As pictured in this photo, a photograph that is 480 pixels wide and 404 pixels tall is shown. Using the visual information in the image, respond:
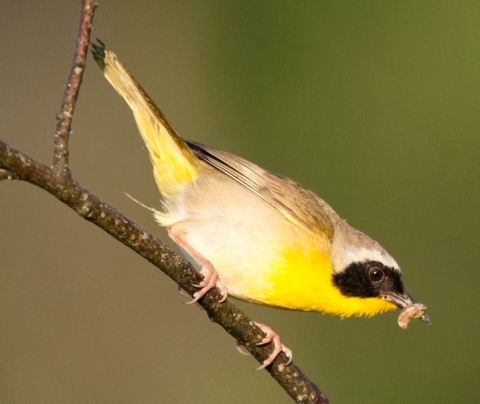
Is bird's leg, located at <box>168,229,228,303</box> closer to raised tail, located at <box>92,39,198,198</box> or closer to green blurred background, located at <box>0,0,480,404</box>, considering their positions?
raised tail, located at <box>92,39,198,198</box>

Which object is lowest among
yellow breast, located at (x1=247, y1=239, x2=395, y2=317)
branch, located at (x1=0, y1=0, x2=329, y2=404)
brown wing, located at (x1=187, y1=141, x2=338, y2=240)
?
branch, located at (x1=0, y1=0, x2=329, y2=404)

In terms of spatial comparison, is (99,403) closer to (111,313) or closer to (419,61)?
(111,313)

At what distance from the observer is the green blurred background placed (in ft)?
19.4

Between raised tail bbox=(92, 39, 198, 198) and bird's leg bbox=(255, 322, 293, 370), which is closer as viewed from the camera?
bird's leg bbox=(255, 322, 293, 370)

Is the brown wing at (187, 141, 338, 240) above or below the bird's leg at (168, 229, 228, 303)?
above

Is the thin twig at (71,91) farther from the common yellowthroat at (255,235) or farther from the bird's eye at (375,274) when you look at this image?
the bird's eye at (375,274)

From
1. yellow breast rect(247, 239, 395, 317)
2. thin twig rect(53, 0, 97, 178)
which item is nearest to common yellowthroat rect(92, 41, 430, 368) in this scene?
yellow breast rect(247, 239, 395, 317)

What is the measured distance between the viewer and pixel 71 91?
2.38 m

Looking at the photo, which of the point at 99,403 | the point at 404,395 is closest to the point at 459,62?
the point at 404,395

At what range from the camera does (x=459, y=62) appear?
6516 mm

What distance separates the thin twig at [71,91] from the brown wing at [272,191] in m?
1.72

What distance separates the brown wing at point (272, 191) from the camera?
402cm

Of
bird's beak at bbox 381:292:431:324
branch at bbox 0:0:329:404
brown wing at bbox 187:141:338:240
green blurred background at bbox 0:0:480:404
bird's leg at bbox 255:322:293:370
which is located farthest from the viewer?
green blurred background at bbox 0:0:480:404

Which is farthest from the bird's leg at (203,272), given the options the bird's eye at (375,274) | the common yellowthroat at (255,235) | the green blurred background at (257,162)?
the green blurred background at (257,162)
